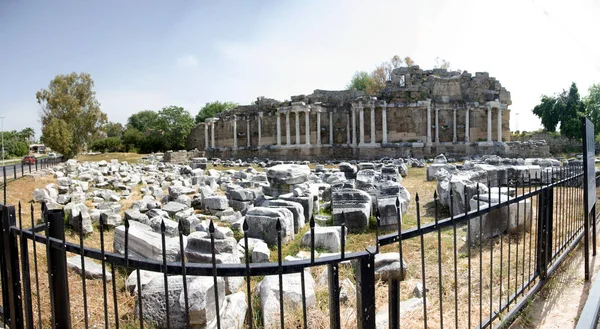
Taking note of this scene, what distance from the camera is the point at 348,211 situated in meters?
7.85

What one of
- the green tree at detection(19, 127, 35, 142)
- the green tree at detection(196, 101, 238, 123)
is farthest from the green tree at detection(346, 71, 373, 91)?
the green tree at detection(19, 127, 35, 142)

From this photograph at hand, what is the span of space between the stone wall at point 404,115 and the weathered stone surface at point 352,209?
2069 cm

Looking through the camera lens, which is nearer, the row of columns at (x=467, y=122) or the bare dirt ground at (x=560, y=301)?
the bare dirt ground at (x=560, y=301)

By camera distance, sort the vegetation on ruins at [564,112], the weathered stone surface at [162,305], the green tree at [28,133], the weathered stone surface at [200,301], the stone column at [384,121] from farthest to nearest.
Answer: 1. the green tree at [28,133]
2. the vegetation on ruins at [564,112]
3. the stone column at [384,121]
4. the weathered stone surface at [162,305]
5. the weathered stone surface at [200,301]

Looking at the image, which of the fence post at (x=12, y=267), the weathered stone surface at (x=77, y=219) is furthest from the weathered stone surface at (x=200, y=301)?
the weathered stone surface at (x=77, y=219)

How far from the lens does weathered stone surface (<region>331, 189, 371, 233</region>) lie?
25.7ft

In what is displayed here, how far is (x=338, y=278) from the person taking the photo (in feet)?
8.09

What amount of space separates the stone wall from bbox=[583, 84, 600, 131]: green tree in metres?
20.4

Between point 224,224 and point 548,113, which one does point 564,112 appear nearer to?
point 548,113

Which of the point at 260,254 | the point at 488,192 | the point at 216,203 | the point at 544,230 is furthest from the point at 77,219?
the point at 544,230

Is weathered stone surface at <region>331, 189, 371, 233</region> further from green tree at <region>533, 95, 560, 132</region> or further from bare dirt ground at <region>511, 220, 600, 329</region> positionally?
green tree at <region>533, 95, 560, 132</region>

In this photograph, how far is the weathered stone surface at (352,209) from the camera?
7.82m

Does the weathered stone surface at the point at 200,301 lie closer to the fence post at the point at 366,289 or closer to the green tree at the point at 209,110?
the fence post at the point at 366,289

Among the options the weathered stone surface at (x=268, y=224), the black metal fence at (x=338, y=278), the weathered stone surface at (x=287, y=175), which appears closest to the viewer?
the black metal fence at (x=338, y=278)
